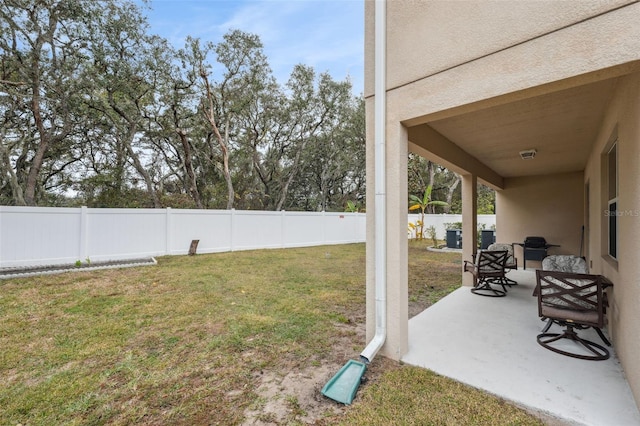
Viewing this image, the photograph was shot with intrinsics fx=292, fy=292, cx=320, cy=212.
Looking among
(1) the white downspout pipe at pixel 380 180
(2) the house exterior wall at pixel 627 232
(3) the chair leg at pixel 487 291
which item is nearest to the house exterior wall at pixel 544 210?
(3) the chair leg at pixel 487 291

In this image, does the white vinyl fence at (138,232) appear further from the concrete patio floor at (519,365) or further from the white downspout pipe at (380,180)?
the white downspout pipe at (380,180)

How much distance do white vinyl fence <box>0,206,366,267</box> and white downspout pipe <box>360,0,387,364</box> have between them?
382 inches

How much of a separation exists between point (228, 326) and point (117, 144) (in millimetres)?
16921

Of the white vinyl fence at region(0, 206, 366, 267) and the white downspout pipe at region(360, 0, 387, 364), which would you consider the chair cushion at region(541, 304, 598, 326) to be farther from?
the white vinyl fence at region(0, 206, 366, 267)

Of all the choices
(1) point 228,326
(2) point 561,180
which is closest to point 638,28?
(1) point 228,326

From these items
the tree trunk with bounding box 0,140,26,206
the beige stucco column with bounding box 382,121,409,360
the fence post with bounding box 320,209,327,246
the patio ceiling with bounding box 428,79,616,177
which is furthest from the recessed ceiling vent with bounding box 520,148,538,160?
the tree trunk with bounding box 0,140,26,206

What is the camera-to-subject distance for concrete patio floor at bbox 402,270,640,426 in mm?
2443

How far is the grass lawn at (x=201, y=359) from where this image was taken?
8.05 feet

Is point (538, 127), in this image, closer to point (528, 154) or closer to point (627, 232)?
point (528, 154)

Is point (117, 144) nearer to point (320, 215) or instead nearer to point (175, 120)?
point (175, 120)

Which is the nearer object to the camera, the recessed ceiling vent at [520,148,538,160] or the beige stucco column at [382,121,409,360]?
the beige stucco column at [382,121,409,360]

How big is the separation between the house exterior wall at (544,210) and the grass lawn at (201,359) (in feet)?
13.3

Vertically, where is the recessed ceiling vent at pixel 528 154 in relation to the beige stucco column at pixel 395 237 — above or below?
above

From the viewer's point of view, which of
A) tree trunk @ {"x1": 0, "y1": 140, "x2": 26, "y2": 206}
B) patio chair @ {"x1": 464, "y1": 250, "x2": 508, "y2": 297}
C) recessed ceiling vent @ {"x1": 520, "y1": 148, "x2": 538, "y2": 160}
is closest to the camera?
recessed ceiling vent @ {"x1": 520, "y1": 148, "x2": 538, "y2": 160}
